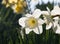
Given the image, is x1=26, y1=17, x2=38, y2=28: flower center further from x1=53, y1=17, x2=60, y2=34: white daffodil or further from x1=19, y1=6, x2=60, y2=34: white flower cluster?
x1=53, y1=17, x2=60, y2=34: white daffodil

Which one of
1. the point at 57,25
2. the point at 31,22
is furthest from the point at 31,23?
the point at 57,25

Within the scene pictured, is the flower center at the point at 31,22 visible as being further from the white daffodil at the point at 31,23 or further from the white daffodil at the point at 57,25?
the white daffodil at the point at 57,25

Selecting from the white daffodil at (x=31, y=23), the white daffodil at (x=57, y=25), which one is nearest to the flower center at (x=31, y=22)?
the white daffodil at (x=31, y=23)

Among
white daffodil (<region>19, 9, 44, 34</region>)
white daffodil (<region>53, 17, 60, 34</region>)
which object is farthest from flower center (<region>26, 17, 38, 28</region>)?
white daffodil (<region>53, 17, 60, 34</region>)

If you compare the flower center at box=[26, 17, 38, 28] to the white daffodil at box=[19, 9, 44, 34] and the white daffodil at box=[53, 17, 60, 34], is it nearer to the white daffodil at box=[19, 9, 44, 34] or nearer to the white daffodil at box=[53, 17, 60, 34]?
the white daffodil at box=[19, 9, 44, 34]

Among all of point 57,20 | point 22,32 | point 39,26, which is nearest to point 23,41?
point 22,32

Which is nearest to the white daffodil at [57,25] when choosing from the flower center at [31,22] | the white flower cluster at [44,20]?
the white flower cluster at [44,20]

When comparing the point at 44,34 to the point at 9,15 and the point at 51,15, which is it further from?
the point at 9,15

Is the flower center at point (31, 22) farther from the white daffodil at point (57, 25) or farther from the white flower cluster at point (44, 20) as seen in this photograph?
the white daffodil at point (57, 25)

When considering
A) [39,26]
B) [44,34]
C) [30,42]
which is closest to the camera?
[39,26]
